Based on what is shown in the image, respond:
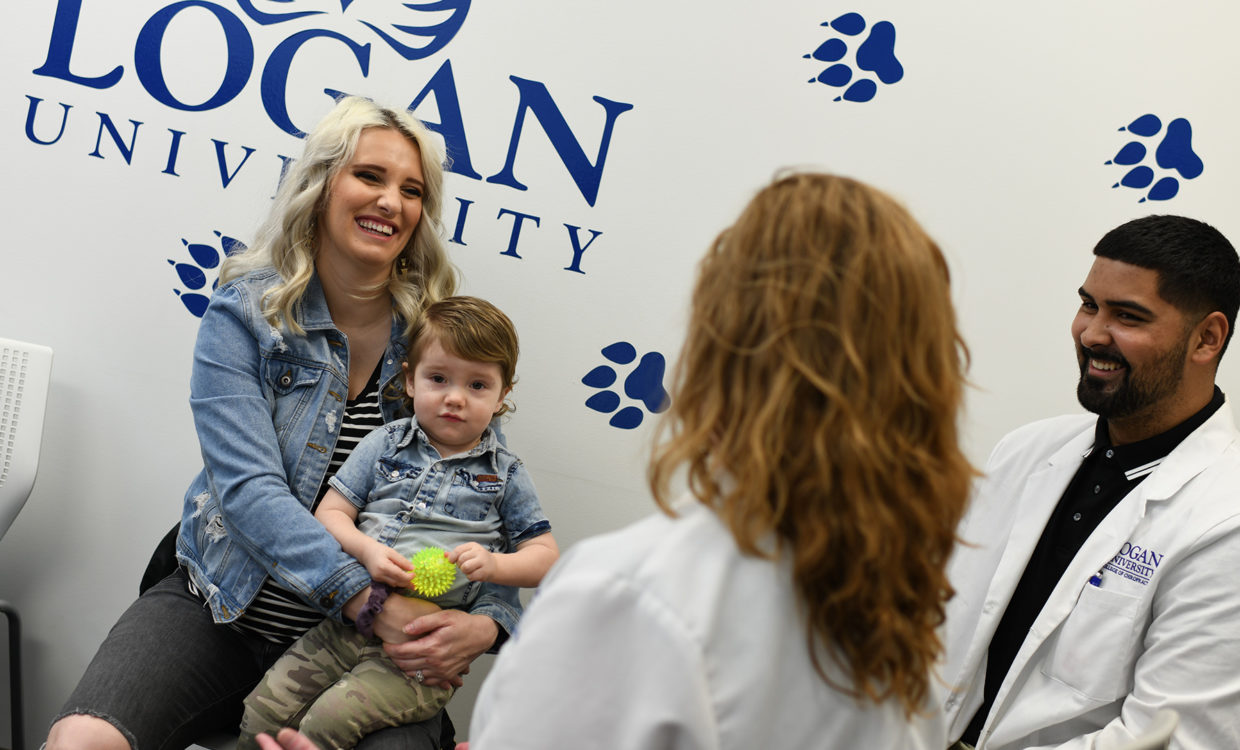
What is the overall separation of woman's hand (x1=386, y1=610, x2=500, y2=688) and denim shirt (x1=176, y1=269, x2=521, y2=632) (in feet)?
0.27

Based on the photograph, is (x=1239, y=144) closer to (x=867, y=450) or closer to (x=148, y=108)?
(x=867, y=450)

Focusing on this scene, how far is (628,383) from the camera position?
249 cm

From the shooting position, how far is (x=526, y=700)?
2.94ft

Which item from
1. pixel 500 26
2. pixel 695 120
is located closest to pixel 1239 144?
pixel 695 120

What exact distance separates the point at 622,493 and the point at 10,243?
1.68 metres

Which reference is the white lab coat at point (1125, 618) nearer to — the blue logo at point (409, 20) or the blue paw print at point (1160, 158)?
the blue paw print at point (1160, 158)

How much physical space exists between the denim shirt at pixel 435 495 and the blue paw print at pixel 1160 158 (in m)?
1.63

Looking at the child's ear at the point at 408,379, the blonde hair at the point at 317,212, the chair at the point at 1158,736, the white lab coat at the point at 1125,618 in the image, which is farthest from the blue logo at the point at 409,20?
Answer: the chair at the point at 1158,736

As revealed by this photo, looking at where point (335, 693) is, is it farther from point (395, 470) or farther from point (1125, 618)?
point (1125, 618)

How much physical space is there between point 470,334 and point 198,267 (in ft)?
3.31

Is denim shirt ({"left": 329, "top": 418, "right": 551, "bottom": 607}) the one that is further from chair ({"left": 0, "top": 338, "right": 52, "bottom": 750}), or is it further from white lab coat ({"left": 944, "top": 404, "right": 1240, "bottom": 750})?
chair ({"left": 0, "top": 338, "right": 52, "bottom": 750})

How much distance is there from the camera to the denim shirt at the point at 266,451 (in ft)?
6.01

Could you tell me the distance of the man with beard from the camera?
5.66ft

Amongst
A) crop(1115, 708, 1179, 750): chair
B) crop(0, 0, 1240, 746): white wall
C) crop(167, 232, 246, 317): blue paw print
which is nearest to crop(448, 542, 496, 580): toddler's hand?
Answer: crop(0, 0, 1240, 746): white wall
